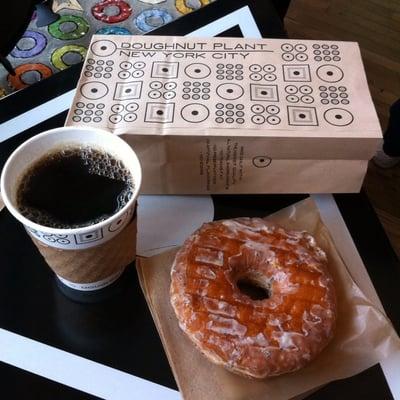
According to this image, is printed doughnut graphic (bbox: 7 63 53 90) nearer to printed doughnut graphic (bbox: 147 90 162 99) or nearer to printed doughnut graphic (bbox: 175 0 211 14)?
printed doughnut graphic (bbox: 175 0 211 14)

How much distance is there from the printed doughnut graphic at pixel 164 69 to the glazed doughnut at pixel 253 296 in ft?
0.64

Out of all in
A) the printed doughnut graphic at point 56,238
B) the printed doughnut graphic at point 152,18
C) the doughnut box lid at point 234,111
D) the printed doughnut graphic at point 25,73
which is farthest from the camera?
the printed doughnut graphic at point 152,18

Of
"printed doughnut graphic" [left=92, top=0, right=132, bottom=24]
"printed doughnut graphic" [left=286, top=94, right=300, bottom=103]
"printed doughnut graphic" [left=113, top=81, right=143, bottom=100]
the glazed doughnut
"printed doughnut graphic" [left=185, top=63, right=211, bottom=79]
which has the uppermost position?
"printed doughnut graphic" [left=113, top=81, right=143, bottom=100]

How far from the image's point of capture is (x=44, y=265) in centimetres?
64

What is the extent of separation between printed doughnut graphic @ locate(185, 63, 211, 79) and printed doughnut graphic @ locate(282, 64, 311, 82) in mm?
95

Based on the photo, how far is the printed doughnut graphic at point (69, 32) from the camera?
1.47m

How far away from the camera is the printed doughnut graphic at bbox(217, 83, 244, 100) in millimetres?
648

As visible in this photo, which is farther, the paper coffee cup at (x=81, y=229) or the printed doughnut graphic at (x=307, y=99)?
the printed doughnut graphic at (x=307, y=99)

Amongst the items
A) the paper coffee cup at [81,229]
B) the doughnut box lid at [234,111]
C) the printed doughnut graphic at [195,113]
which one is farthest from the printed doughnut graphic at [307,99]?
the paper coffee cup at [81,229]

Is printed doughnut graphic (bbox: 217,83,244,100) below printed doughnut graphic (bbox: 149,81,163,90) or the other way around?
below

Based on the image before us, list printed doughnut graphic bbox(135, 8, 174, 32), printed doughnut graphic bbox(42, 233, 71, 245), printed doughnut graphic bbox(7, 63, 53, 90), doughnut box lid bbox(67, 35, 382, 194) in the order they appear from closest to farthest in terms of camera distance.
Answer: printed doughnut graphic bbox(42, 233, 71, 245) < doughnut box lid bbox(67, 35, 382, 194) < printed doughnut graphic bbox(7, 63, 53, 90) < printed doughnut graphic bbox(135, 8, 174, 32)

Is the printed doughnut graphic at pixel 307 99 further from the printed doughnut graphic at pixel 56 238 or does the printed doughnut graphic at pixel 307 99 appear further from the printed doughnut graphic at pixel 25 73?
the printed doughnut graphic at pixel 25 73

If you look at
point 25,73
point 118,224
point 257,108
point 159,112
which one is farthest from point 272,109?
point 25,73

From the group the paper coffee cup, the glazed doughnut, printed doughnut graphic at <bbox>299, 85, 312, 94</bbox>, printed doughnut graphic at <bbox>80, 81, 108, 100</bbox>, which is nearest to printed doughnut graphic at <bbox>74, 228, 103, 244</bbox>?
the paper coffee cup
